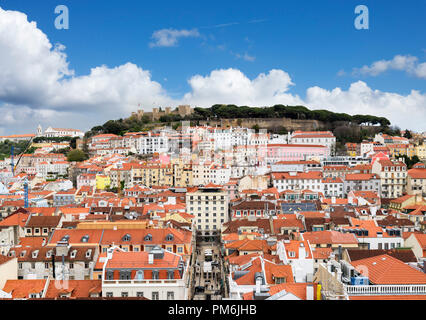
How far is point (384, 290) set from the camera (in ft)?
13.2

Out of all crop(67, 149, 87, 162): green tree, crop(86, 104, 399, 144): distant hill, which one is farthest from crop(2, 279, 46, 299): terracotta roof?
crop(86, 104, 399, 144): distant hill

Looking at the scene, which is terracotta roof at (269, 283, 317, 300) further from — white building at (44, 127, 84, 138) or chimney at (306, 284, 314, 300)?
white building at (44, 127, 84, 138)

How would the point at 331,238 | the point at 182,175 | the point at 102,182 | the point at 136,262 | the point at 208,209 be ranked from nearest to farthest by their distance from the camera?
the point at 136,262 → the point at 331,238 → the point at 208,209 → the point at 182,175 → the point at 102,182

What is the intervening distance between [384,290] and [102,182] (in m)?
23.6

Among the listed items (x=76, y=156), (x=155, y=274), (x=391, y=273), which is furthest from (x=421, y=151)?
(x=391, y=273)

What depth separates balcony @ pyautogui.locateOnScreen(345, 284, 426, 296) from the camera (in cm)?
400

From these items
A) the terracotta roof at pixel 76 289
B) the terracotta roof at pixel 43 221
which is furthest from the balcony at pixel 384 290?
the terracotta roof at pixel 43 221

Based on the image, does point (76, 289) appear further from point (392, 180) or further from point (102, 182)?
point (102, 182)

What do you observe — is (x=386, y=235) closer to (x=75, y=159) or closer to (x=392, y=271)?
(x=392, y=271)

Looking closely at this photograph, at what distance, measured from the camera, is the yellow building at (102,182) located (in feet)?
85.1

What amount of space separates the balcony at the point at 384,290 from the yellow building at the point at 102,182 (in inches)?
911

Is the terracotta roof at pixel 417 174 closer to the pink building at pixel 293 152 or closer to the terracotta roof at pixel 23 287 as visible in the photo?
the pink building at pixel 293 152

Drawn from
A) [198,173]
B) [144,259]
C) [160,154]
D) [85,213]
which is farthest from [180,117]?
[144,259]
